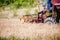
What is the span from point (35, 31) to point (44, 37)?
0.10 meters

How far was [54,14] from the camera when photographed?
190 centimetres

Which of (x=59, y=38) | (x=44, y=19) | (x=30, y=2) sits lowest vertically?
(x=59, y=38)

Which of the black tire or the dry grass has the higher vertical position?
the black tire

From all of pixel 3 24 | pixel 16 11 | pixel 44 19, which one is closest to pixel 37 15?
pixel 44 19

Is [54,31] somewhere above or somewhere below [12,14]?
below

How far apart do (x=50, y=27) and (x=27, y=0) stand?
1.04 ft

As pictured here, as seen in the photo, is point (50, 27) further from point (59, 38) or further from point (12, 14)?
point (12, 14)

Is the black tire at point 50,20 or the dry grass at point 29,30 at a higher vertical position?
the black tire at point 50,20

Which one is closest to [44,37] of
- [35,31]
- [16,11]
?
[35,31]

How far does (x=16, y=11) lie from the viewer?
196cm

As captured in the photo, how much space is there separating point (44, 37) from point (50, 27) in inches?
4.1

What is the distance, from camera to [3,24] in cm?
197

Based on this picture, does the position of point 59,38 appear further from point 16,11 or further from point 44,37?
point 16,11

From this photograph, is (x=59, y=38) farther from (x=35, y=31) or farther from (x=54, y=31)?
(x=35, y=31)
